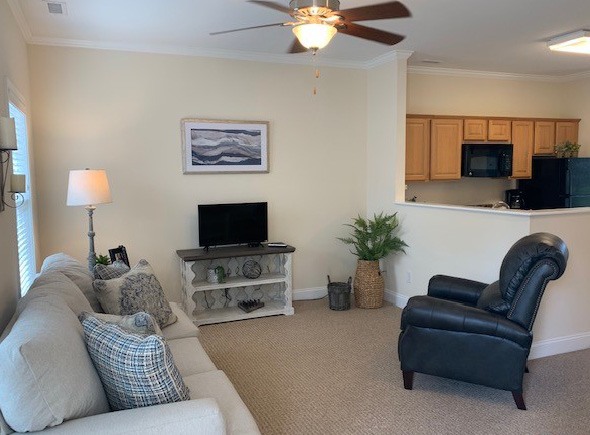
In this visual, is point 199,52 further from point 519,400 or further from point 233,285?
point 519,400

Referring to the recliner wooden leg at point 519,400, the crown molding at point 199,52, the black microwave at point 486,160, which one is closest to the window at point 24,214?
the crown molding at point 199,52

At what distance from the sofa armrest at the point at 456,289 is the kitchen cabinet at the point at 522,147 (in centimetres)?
316

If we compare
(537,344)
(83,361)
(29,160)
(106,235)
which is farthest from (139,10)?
(537,344)

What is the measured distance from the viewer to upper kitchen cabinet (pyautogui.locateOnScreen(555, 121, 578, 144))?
6.29m

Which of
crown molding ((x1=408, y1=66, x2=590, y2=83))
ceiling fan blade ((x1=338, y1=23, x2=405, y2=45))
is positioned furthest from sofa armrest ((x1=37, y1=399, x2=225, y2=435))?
crown molding ((x1=408, y1=66, x2=590, y2=83))

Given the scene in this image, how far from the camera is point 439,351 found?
9.85 feet

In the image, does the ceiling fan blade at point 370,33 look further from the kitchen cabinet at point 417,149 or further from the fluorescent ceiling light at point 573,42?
the kitchen cabinet at point 417,149

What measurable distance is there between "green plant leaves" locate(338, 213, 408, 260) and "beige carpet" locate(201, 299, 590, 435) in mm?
918

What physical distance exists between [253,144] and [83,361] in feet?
11.6

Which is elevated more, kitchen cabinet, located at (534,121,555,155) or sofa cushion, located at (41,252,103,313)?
kitchen cabinet, located at (534,121,555,155)

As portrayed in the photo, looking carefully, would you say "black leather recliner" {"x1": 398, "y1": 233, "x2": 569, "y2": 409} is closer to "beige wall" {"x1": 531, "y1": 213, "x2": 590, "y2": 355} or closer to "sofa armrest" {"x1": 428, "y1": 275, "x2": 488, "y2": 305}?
"sofa armrest" {"x1": 428, "y1": 275, "x2": 488, "y2": 305}

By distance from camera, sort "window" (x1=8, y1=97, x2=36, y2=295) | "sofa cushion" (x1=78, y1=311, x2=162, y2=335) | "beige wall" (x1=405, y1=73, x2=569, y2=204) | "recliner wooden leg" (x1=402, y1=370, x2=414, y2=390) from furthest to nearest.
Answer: "beige wall" (x1=405, y1=73, x2=569, y2=204) → "window" (x1=8, y1=97, x2=36, y2=295) → "recliner wooden leg" (x1=402, y1=370, x2=414, y2=390) → "sofa cushion" (x1=78, y1=311, x2=162, y2=335)

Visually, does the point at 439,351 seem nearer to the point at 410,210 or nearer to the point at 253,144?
the point at 410,210

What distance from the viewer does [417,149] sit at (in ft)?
18.1
